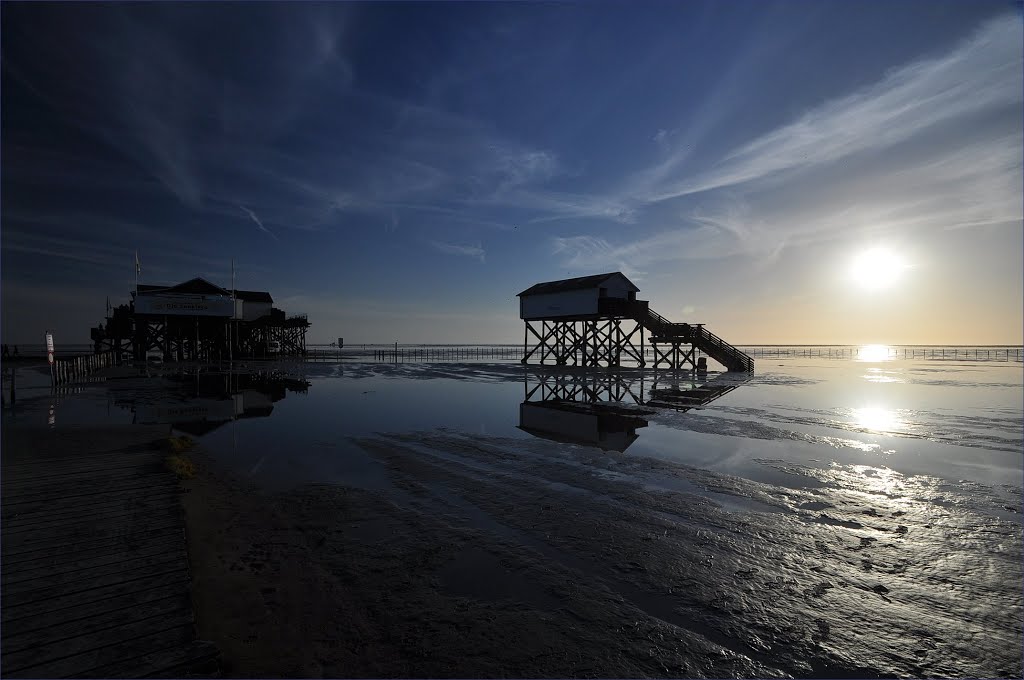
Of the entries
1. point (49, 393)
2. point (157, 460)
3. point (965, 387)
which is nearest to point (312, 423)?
Answer: point (157, 460)

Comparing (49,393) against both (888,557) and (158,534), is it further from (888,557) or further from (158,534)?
(888,557)

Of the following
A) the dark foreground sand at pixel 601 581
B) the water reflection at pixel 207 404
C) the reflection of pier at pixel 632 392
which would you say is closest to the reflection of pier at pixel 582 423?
the reflection of pier at pixel 632 392

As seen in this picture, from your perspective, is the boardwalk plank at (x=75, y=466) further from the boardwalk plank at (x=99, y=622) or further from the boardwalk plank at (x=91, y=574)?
the boardwalk plank at (x=99, y=622)

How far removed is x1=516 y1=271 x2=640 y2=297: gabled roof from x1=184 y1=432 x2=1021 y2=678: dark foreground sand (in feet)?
111

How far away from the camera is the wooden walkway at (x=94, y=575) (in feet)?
11.1

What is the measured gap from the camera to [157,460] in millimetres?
9125

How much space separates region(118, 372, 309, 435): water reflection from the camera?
15.0m

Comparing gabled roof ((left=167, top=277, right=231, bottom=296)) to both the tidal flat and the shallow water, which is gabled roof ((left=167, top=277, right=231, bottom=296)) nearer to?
the shallow water

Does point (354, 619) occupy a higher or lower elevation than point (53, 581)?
lower

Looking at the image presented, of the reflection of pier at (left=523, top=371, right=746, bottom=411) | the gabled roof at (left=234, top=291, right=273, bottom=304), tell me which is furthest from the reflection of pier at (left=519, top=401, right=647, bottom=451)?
the gabled roof at (left=234, top=291, right=273, bottom=304)

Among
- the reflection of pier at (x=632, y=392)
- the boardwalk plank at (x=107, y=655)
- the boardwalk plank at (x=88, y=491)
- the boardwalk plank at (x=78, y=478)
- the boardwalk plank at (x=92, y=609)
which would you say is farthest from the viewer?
the reflection of pier at (x=632, y=392)

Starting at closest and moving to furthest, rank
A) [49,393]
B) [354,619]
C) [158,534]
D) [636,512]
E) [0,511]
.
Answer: [354,619]
[158,534]
[0,511]
[636,512]
[49,393]

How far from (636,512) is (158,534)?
6.94 m

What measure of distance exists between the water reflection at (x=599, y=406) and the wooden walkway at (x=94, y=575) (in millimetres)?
9535
